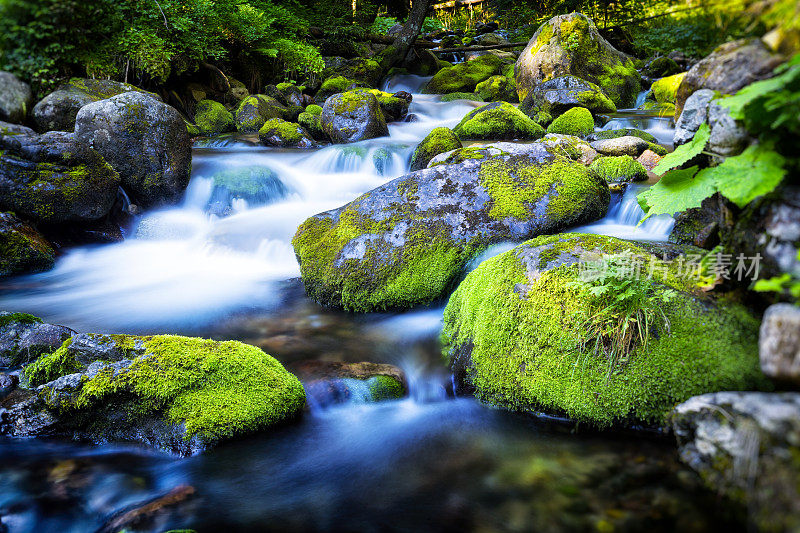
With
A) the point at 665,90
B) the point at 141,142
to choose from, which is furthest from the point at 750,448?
the point at 665,90

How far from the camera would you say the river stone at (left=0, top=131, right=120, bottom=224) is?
731cm

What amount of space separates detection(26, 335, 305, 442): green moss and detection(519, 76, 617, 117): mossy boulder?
11.2 m

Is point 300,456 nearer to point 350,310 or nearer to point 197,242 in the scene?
point 350,310

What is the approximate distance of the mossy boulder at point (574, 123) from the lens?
1112 cm

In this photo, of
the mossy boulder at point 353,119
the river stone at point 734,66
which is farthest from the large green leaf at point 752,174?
the mossy boulder at point 353,119

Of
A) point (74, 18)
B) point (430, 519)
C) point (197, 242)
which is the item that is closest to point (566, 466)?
point (430, 519)

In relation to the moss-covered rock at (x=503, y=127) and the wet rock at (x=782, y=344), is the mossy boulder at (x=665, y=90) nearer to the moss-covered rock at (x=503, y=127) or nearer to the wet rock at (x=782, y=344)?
the moss-covered rock at (x=503, y=127)

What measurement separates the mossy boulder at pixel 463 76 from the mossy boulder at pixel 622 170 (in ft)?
39.3

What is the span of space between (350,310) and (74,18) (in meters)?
5.56

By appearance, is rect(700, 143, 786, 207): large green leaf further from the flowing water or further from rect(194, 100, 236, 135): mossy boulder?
rect(194, 100, 236, 135): mossy boulder

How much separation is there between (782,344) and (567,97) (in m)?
11.7

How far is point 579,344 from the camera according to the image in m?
3.30

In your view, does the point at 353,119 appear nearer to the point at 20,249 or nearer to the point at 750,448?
the point at 20,249

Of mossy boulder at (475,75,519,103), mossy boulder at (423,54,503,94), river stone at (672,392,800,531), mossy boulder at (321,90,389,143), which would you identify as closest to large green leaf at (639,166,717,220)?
river stone at (672,392,800,531)
